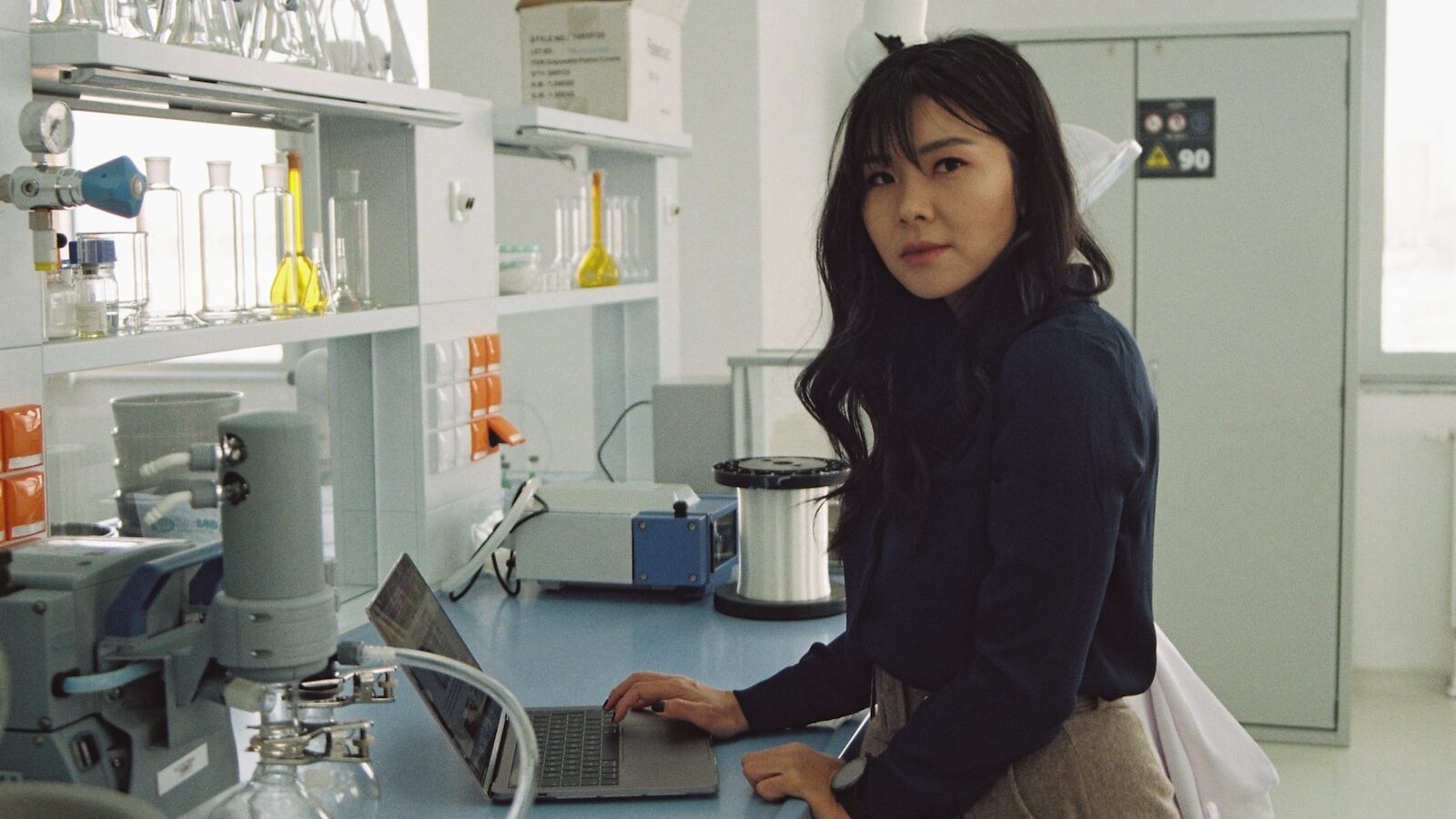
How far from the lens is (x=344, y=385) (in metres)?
2.18

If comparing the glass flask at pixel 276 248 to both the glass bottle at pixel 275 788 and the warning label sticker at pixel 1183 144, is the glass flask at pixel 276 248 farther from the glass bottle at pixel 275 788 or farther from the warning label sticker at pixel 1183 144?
the warning label sticker at pixel 1183 144

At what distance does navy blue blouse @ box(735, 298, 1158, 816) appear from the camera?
4.04 feet

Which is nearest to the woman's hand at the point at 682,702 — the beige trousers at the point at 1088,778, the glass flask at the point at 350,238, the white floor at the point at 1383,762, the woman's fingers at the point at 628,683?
the woman's fingers at the point at 628,683

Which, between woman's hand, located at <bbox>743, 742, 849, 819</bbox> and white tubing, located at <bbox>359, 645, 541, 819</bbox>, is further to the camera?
woman's hand, located at <bbox>743, 742, 849, 819</bbox>

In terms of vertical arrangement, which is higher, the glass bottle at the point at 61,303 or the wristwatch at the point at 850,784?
the glass bottle at the point at 61,303

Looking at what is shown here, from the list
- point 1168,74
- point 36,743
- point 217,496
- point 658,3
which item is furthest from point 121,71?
point 1168,74

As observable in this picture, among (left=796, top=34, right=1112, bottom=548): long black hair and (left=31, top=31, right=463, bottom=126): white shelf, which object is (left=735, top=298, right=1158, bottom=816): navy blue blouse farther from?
(left=31, top=31, right=463, bottom=126): white shelf

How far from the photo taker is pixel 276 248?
A: 188cm

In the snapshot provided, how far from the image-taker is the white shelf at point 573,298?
242cm

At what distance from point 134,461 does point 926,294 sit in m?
1.22

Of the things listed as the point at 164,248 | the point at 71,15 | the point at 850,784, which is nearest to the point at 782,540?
the point at 850,784

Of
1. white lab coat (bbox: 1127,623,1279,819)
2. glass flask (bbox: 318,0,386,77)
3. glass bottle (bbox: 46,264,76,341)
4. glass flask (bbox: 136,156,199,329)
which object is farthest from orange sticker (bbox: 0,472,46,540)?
white lab coat (bbox: 1127,623,1279,819)

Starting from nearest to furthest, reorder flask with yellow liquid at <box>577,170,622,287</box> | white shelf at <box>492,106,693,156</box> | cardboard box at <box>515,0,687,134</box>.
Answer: white shelf at <box>492,106,693,156</box>
cardboard box at <box>515,0,687,134</box>
flask with yellow liquid at <box>577,170,622,287</box>

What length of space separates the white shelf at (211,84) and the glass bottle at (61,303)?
0.63 feet
